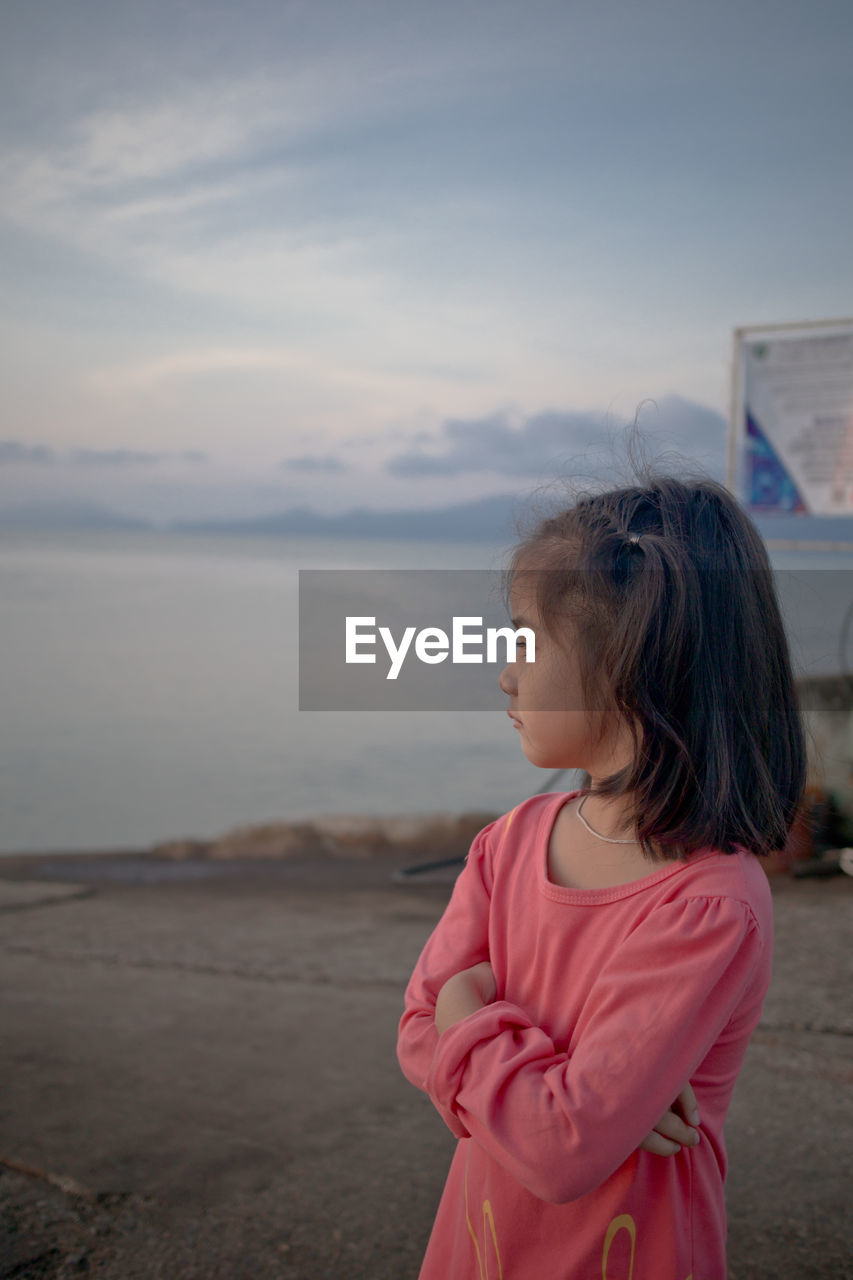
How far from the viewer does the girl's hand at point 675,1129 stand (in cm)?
96

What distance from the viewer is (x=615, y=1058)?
922 mm

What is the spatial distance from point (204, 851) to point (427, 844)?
1326mm

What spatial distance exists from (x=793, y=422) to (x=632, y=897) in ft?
13.4

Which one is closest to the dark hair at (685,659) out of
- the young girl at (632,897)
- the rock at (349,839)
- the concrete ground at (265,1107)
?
the young girl at (632,897)

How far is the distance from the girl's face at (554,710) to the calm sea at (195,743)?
4.48 meters

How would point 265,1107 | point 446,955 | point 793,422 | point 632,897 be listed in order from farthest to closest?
point 793,422, point 265,1107, point 446,955, point 632,897

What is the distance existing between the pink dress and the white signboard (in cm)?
384

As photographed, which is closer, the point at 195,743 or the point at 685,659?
the point at 685,659

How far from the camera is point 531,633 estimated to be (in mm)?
1100

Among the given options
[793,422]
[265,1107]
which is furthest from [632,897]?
[793,422]

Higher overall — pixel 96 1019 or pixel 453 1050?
pixel 453 1050

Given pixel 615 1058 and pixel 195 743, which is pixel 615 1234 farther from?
pixel 195 743

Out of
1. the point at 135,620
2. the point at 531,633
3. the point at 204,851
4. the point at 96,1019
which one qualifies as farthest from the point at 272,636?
the point at 531,633

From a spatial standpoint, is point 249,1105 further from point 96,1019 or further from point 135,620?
point 135,620
